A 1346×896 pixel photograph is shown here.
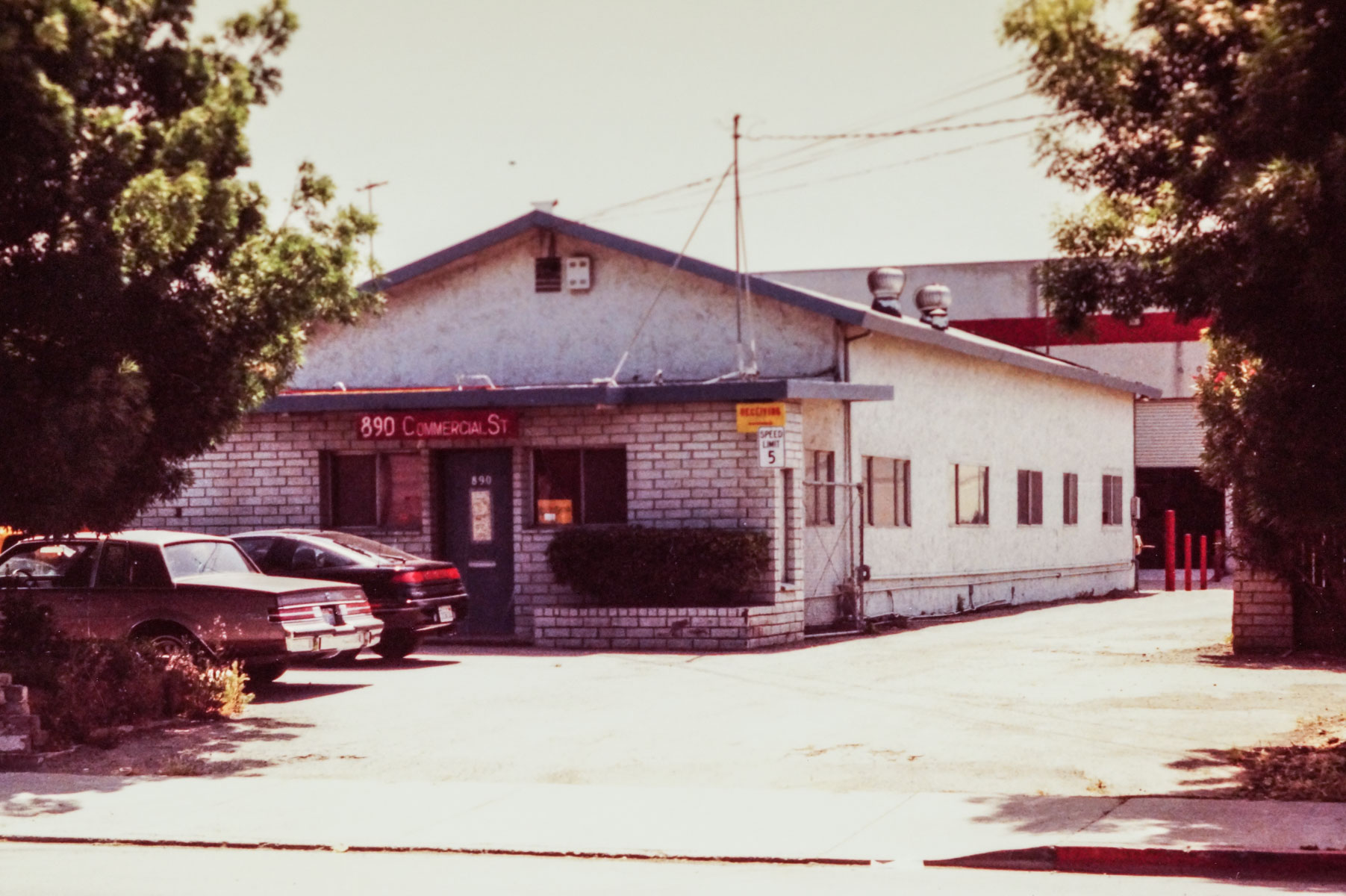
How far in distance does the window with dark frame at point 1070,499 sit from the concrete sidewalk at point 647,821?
22541 mm

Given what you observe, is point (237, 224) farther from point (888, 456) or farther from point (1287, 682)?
point (888, 456)

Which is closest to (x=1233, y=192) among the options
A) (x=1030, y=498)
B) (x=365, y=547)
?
(x=365, y=547)

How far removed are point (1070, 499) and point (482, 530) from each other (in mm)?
14323

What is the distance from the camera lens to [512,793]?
37.5 ft

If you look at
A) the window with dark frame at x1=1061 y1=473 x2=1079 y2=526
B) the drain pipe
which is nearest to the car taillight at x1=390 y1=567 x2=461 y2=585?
the drain pipe

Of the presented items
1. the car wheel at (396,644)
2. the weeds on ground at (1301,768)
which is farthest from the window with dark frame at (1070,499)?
the weeds on ground at (1301,768)

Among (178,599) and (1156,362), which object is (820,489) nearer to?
(178,599)

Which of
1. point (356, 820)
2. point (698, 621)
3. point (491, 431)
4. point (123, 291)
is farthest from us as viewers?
point (491, 431)

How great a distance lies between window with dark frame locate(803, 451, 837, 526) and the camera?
2288cm

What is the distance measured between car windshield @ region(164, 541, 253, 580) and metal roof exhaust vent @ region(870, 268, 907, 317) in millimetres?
12505

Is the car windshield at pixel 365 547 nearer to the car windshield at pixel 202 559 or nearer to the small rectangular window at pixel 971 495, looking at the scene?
the car windshield at pixel 202 559

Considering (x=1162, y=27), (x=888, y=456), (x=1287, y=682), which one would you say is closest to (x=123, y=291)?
(x=1162, y=27)

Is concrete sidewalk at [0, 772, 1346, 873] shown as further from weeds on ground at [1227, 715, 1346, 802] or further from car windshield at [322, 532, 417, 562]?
car windshield at [322, 532, 417, 562]

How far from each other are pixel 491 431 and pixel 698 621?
147 inches
